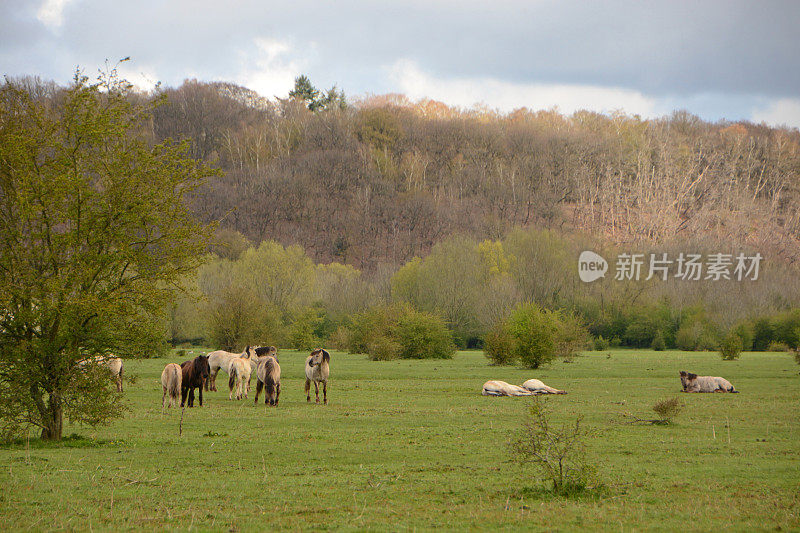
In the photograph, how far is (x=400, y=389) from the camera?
34.3m

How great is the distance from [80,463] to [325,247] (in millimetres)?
126710

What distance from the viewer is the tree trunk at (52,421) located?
17.7 meters

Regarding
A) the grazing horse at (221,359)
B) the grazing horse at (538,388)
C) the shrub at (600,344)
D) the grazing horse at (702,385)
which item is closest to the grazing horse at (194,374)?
the grazing horse at (221,359)

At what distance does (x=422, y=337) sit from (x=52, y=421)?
42213 millimetres

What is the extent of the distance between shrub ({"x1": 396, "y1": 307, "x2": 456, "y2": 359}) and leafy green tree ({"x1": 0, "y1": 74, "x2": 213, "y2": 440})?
40.7 metres

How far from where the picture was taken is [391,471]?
14422 millimetres

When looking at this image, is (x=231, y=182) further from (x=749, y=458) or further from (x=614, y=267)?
(x=749, y=458)

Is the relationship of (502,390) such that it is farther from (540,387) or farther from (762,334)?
(762,334)

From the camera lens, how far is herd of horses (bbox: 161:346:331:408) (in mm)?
24984

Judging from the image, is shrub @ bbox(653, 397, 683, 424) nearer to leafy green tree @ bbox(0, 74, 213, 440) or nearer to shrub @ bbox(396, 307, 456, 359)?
leafy green tree @ bbox(0, 74, 213, 440)

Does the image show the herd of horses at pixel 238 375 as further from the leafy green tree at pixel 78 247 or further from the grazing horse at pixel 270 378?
the leafy green tree at pixel 78 247

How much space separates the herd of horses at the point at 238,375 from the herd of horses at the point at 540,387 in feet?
23.1

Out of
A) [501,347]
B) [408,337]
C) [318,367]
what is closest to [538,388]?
[318,367]

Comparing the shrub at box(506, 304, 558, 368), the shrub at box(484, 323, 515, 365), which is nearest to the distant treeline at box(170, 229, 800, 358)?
the shrub at box(484, 323, 515, 365)
